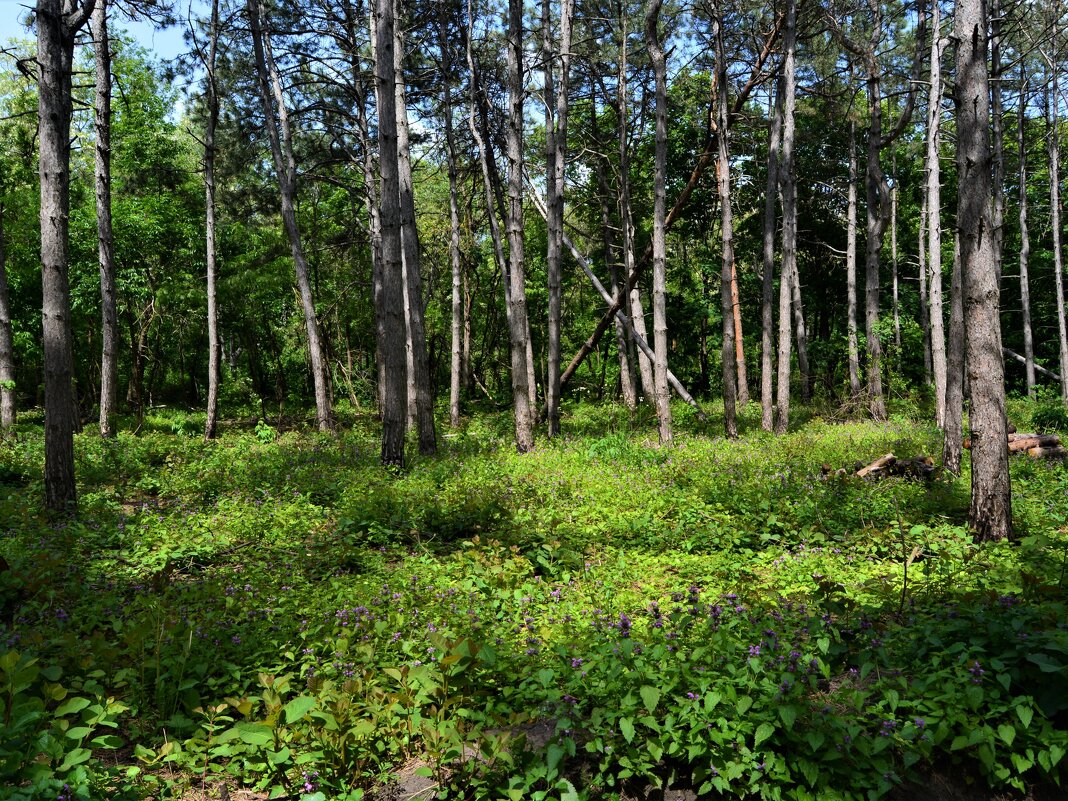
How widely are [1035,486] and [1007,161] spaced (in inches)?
1017

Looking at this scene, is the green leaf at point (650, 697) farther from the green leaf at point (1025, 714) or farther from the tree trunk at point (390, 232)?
the tree trunk at point (390, 232)

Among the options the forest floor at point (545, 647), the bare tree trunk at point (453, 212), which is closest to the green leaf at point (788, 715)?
the forest floor at point (545, 647)

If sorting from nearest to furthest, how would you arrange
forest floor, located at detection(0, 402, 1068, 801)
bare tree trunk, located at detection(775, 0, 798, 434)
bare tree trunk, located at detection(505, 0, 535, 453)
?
forest floor, located at detection(0, 402, 1068, 801), bare tree trunk, located at detection(505, 0, 535, 453), bare tree trunk, located at detection(775, 0, 798, 434)

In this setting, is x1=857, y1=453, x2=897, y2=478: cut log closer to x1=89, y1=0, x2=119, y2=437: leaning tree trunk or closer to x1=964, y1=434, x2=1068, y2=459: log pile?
x1=964, y1=434, x2=1068, y2=459: log pile

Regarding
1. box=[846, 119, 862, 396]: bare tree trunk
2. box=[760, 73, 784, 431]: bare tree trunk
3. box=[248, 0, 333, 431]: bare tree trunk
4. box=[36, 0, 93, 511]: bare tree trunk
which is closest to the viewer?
box=[36, 0, 93, 511]: bare tree trunk

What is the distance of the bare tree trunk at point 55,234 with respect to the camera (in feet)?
26.2

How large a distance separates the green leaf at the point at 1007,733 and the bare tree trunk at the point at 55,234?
976 centimetres

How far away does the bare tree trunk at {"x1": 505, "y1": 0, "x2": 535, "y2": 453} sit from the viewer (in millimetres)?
12422

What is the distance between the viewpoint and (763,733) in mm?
3070

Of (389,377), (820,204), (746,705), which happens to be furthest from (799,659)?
(820,204)

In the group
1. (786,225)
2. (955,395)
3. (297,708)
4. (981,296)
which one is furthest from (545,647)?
(786,225)

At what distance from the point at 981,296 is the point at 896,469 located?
369 cm

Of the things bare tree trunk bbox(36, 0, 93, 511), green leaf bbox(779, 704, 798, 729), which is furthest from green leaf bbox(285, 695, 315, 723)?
bare tree trunk bbox(36, 0, 93, 511)

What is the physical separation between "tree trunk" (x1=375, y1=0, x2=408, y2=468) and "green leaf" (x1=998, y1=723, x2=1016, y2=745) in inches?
363
